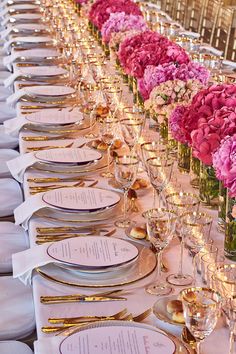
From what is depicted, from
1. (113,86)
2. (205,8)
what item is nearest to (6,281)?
(113,86)

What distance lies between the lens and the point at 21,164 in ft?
8.95

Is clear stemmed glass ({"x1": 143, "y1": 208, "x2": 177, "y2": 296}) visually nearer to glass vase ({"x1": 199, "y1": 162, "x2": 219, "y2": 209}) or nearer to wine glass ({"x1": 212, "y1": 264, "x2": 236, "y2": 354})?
wine glass ({"x1": 212, "y1": 264, "x2": 236, "y2": 354})

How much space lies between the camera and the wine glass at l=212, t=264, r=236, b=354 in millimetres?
1481

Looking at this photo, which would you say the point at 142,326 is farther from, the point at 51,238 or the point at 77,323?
the point at 51,238

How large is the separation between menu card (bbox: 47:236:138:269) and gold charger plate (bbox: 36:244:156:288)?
0.09 feet

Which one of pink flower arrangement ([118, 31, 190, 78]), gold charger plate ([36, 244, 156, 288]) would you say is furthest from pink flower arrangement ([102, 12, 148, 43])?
gold charger plate ([36, 244, 156, 288])

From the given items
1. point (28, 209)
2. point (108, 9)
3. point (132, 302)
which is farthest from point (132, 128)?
point (108, 9)

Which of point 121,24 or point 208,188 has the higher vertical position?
point 121,24

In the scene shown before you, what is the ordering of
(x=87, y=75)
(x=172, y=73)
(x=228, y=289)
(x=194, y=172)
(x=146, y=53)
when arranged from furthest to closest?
(x=87, y=75) < (x=146, y=53) < (x=172, y=73) < (x=194, y=172) < (x=228, y=289)

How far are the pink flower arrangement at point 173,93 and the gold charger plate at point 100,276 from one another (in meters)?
0.85

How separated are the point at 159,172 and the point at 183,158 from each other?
44 centimetres

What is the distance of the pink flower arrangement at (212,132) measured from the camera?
6.84 ft

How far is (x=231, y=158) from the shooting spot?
1.87m

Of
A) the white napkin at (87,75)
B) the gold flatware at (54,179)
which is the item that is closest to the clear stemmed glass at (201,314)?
the gold flatware at (54,179)
